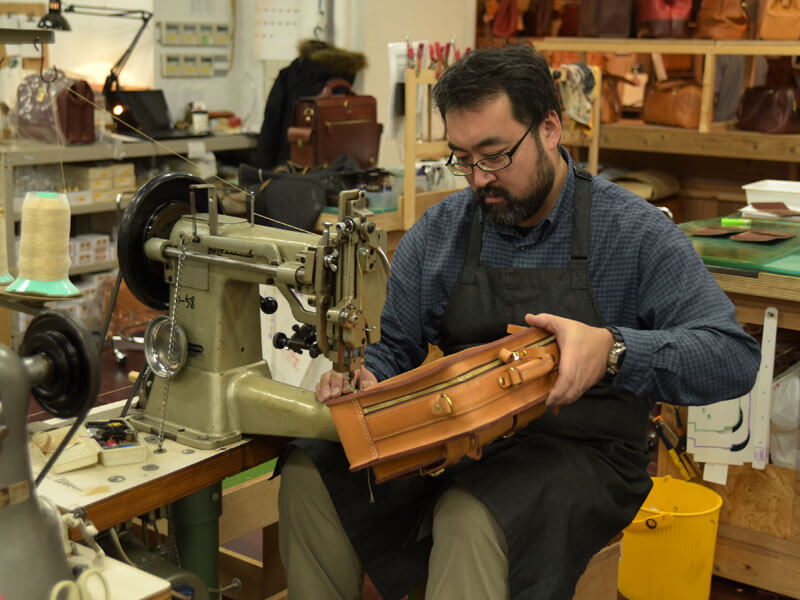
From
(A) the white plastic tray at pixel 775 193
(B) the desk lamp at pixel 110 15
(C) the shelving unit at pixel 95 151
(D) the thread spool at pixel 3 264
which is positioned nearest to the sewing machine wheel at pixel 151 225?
(D) the thread spool at pixel 3 264

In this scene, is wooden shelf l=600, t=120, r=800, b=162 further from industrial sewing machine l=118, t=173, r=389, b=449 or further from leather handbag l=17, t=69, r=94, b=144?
industrial sewing machine l=118, t=173, r=389, b=449

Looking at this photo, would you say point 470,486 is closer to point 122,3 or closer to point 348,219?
point 348,219

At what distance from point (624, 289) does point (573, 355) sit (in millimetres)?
376

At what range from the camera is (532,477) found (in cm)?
185

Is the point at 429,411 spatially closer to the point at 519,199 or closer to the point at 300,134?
the point at 519,199

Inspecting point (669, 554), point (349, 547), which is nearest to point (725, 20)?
point (669, 554)

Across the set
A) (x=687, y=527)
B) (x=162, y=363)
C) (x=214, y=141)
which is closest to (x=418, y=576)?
(x=162, y=363)

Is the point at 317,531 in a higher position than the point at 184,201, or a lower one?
lower

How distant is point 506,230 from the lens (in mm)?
2197

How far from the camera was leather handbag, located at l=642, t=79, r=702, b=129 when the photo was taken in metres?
5.75

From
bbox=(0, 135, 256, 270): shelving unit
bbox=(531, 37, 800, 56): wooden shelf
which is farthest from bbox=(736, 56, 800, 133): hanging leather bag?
bbox=(0, 135, 256, 270): shelving unit

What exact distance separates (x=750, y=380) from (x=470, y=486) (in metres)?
0.59

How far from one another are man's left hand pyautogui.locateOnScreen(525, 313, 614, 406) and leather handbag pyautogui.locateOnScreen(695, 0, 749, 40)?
13.5 ft

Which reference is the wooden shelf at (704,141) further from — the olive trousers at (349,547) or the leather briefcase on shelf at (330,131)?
the olive trousers at (349,547)
